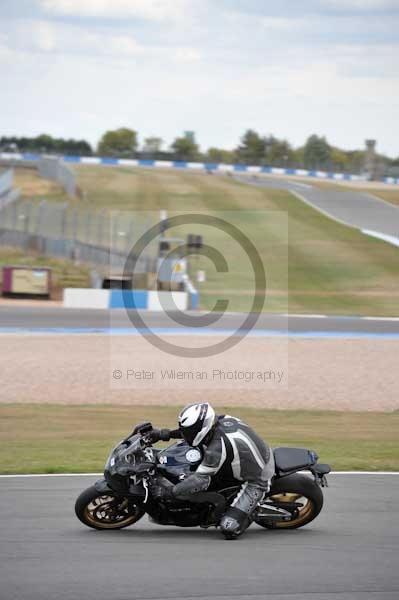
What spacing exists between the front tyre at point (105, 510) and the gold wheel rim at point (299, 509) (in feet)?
4.18

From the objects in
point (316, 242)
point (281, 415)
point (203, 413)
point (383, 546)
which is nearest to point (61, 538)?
point (203, 413)

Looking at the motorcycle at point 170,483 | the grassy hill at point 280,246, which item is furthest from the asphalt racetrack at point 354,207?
the motorcycle at point 170,483

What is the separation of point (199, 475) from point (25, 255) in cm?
3432

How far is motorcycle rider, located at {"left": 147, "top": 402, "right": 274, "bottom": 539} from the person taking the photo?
26.2ft

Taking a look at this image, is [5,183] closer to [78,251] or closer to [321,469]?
[78,251]

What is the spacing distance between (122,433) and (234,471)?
248 inches

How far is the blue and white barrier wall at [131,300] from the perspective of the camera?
30.8m

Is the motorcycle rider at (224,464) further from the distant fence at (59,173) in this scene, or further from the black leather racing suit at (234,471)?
the distant fence at (59,173)

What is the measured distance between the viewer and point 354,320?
30.5 m

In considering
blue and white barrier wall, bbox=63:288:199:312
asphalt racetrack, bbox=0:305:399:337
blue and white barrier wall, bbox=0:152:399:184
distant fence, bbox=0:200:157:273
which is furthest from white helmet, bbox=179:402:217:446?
blue and white barrier wall, bbox=0:152:399:184

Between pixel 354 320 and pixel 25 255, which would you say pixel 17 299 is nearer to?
pixel 25 255

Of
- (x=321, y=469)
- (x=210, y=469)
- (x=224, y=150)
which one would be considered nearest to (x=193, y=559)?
(x=210, y=469)

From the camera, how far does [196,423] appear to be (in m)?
7.94

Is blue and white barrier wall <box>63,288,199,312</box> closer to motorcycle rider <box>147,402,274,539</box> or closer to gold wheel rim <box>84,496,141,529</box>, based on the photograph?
gold wheel rim <box>84,496,141,529</box>
